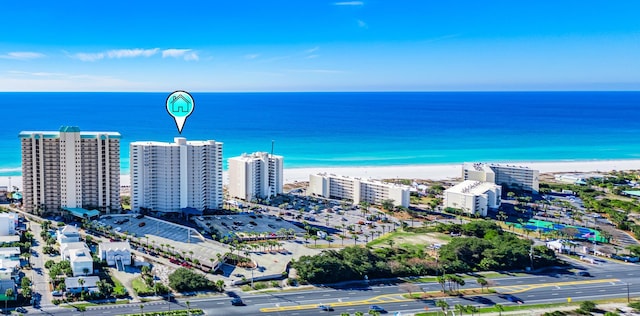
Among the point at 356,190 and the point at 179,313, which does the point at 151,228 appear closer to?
the point at 179,313

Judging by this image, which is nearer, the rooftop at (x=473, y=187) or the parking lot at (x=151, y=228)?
the parking lot at (x=151, y=228)

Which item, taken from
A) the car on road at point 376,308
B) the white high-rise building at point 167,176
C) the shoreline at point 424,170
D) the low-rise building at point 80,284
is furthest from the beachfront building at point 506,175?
the low-rise building at point 80,284

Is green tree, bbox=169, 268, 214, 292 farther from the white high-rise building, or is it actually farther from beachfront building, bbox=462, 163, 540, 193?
beachfront building, bbox=462, 163, 540, 193

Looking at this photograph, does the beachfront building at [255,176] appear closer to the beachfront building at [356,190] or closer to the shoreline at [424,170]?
the beachfront building at [356,190]

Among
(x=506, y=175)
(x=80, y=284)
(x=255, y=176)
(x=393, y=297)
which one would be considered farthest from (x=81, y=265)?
(x=506, y=175)

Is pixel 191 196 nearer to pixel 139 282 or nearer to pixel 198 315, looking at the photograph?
pixel 139 282

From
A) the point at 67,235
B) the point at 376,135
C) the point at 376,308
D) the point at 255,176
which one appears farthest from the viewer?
the point at 376,135

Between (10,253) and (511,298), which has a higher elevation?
(10,253)

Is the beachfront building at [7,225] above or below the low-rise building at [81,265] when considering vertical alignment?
above
